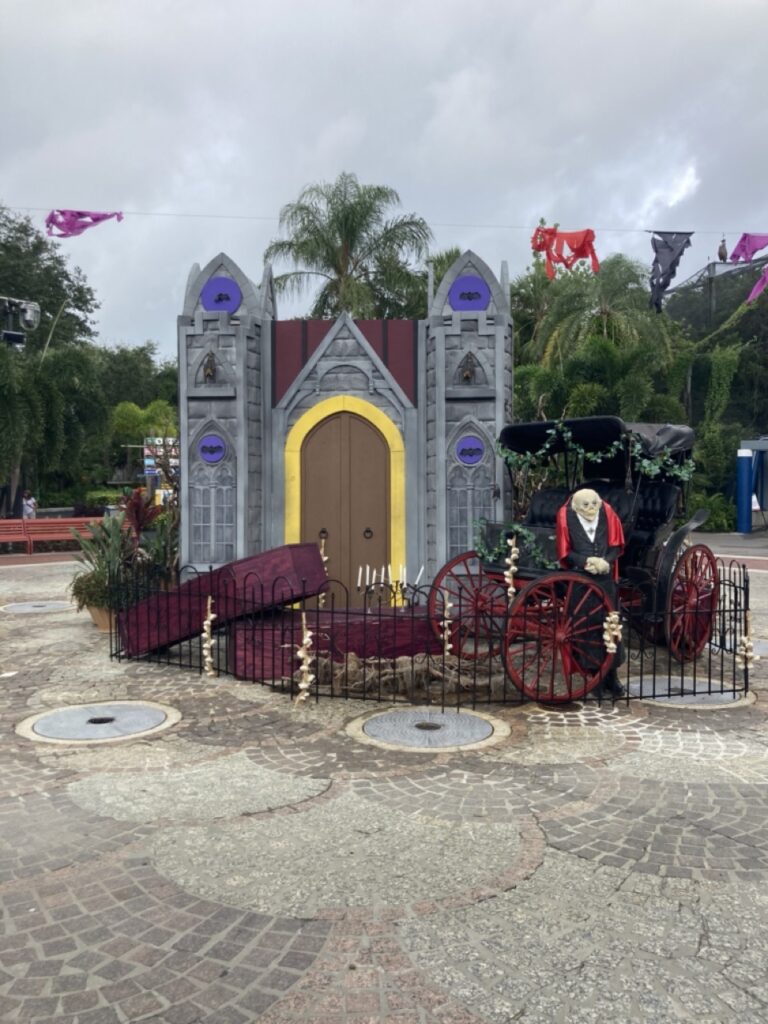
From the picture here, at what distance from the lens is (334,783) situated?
5.04 m

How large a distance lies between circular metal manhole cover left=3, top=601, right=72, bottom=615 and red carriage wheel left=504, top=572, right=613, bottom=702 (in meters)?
8.00

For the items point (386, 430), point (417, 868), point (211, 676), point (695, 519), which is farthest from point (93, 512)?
point (417, 868)

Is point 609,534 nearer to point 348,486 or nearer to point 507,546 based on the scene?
point 507,546

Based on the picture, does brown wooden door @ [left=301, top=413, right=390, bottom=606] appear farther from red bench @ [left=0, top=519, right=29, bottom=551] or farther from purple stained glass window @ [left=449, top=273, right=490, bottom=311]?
red bench @ [left=0, top=519, right=29, bottom=551]

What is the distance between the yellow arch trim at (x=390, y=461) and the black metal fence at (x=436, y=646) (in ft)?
6.86

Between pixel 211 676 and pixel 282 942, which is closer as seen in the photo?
pixel 282 942

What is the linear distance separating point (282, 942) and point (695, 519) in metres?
6.62

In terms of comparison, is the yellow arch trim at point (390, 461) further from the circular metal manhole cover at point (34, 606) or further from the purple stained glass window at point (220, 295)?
the circular metal manhole cover at point (34, 606)

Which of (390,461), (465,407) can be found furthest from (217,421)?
(465,407)

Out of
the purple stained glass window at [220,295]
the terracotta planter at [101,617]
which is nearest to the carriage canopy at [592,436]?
the purple stained glass window at [220,295]

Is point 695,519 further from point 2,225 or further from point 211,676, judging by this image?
point 2,225

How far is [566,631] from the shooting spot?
6.89m

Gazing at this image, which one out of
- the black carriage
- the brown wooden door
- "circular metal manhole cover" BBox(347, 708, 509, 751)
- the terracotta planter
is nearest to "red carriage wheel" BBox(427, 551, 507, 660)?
the black carriage

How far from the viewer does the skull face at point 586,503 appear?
702cm
